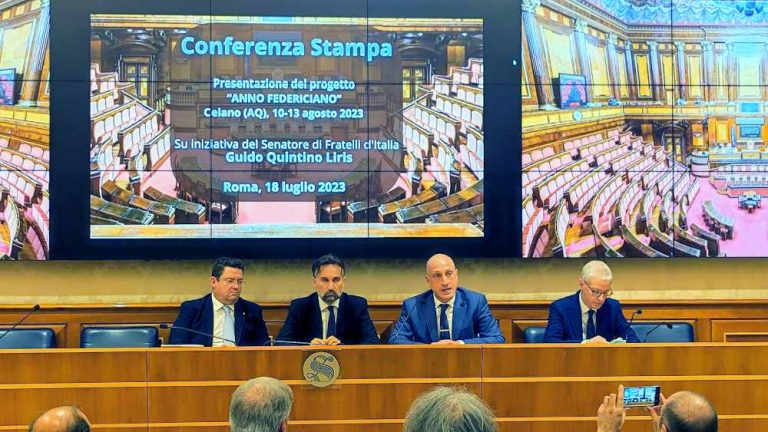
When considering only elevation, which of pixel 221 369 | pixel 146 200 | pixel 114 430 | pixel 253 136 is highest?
pixel 253 136

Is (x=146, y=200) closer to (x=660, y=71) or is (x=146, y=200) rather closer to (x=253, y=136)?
(x=253, y=136)

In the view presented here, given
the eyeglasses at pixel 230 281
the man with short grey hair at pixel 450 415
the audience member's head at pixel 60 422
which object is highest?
the eyeglasses at pixel 230 281

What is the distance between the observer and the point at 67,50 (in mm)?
4652

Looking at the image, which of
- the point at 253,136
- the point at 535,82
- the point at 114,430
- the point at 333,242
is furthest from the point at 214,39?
the point at 114,430

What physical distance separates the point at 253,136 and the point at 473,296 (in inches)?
62.6

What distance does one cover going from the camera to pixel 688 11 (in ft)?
16.3

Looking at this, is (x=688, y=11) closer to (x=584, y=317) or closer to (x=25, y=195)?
(x=584, y=317)

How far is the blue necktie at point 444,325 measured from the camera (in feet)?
13.7

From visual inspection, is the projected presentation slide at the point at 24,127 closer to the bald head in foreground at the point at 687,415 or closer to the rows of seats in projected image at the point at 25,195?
the rows of seats in projected image at the point at 25,195

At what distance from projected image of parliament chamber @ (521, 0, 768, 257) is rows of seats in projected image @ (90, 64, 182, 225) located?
7.32 ft

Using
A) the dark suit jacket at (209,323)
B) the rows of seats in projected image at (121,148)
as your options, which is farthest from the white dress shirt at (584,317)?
the rows of seats in projected image at (121,148)

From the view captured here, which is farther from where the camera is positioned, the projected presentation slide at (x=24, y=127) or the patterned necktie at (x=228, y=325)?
the projected presentation slide at (x=24, y=127)

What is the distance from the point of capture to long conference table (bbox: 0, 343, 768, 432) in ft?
10.8

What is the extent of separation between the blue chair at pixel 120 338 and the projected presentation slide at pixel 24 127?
59 cm
